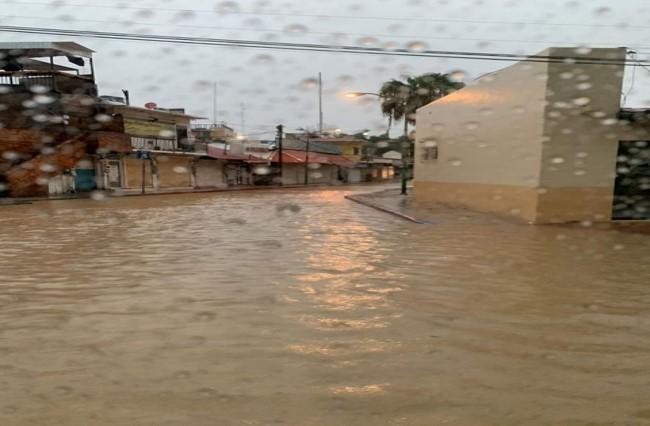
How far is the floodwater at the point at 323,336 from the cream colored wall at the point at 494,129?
4.28 metres

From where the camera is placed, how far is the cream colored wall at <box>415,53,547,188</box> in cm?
1115

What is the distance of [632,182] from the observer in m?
11.1

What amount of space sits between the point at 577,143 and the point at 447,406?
10.1m

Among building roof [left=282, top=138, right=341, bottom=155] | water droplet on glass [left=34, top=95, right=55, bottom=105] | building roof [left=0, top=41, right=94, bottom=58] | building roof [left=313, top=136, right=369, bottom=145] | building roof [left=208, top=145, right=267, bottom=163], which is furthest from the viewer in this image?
building roof [left=313, top=136, right=369, bottom=145]

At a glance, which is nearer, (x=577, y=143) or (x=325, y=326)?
(x=325, y=326)

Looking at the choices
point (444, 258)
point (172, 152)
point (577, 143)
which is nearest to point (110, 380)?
point (444, 258)

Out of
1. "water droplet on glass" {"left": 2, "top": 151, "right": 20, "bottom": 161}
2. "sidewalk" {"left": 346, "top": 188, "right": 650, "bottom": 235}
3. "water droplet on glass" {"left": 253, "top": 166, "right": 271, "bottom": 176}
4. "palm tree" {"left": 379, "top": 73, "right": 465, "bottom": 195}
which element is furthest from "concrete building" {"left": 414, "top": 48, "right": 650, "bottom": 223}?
"water droplet on glass" {"left": 253, "top": 166, "right": 271, "bottom": 176}

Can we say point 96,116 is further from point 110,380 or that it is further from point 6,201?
point 110,380

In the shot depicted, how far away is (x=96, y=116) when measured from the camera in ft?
74.0

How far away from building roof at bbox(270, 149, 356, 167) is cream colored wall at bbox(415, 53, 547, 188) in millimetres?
17155

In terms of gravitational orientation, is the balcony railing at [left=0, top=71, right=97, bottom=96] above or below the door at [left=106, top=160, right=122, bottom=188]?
above

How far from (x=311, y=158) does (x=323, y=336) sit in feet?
113

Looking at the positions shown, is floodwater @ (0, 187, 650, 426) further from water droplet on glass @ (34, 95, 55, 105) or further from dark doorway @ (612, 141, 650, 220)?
water droplet on glass @ (34, 95, 55, 105)

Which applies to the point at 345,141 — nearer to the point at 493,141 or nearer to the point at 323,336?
the point at 493,141
